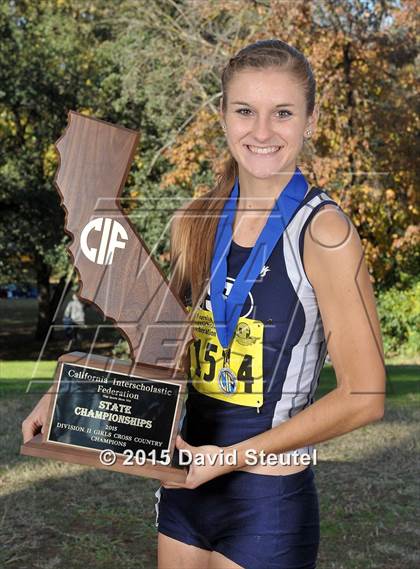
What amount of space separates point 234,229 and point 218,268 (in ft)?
0.49

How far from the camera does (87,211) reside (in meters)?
2.04

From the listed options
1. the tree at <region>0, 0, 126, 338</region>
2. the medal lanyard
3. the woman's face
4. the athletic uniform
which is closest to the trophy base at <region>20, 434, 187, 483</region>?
the athletic uniform

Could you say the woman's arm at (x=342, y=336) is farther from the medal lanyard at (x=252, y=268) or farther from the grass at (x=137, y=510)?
the grass at (x=137, y=510)

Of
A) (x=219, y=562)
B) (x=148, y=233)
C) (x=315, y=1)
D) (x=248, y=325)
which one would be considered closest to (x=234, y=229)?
(x=248, y=325)

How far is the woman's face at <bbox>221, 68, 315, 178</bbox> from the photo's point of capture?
1881 mm

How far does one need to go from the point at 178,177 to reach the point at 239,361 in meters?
12.6

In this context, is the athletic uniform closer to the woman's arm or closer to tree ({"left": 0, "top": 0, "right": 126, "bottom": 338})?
the woman's arm

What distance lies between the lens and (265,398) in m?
1.94

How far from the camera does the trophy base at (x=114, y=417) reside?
1.91 metres

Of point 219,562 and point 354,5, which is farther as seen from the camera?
point 354,5

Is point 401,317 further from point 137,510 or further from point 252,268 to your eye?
point 252,268

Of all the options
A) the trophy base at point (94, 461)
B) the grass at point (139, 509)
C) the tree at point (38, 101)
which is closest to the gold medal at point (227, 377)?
the trophy base at point (94, 461)

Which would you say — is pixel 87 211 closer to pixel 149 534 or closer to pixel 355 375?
pixel 355 375

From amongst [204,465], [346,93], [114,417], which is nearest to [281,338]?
[204,465]
